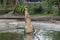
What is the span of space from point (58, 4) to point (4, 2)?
11.1 m

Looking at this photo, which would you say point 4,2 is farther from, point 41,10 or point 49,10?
point 49,10

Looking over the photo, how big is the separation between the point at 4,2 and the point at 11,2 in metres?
1.25

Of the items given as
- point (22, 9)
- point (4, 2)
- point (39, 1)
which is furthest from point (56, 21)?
point (4, 2)

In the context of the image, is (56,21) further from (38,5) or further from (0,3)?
(0,3)

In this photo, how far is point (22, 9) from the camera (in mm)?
24453

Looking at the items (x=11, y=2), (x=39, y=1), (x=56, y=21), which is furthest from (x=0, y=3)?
(x=56, y=21)

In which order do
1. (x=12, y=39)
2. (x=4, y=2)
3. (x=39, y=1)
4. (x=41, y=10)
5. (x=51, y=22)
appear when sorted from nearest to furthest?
1. (x=12, y=39)
2. (x=51, y=22)
3. (x=41, y=10)
4. (x=39, y=1)
5. (x=4, y=2)

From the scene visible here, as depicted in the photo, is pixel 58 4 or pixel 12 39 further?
pixel 58 4

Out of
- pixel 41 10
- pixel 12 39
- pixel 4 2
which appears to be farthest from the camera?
pixel 4 2

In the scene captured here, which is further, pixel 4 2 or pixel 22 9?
pixel 4 2

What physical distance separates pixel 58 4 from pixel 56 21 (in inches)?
135

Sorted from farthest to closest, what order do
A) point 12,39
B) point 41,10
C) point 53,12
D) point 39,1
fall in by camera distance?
point 39,1 → point 41,10 → point 53,12 → point 12,39

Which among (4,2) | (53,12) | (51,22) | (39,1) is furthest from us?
(4,2)

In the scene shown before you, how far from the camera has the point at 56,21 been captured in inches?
797
